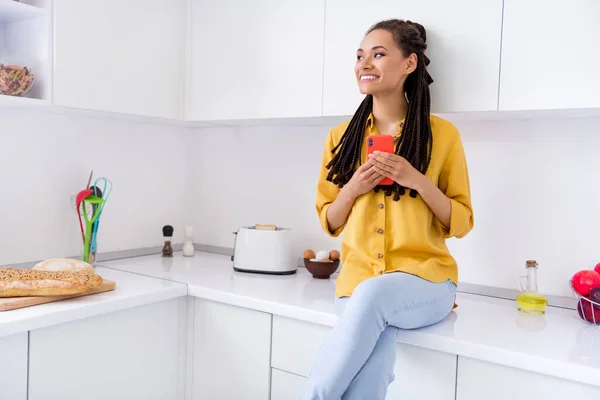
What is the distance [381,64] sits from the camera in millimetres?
1483

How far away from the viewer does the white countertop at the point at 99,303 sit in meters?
1.34

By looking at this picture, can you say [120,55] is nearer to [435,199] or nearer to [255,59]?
[255,59]

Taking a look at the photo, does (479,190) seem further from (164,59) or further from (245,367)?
(164,59)

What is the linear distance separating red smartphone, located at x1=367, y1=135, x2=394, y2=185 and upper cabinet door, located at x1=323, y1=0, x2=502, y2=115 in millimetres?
199

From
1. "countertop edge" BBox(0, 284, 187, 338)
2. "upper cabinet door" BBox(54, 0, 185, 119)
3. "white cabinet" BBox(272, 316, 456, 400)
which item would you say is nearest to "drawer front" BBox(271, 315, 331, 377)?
"white cabinet" BBox(272, 316, 456, 400)

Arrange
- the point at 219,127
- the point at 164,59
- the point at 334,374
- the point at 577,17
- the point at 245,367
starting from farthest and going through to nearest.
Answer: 1. the point at 219,127
2. the point at 164,59
3. the point at 245,367
4. the point at 577,17
5. the point at 334,374

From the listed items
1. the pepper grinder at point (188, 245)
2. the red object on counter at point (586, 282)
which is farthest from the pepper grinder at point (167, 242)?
the red object on counter at point (586, 282)

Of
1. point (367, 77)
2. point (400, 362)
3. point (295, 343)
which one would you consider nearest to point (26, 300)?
point (295, 343)

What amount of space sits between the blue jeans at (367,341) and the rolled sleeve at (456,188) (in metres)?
0.22

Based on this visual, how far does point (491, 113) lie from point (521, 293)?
1.69 feet

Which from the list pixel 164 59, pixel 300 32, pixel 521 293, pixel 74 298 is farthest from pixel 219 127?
pixel 521 293

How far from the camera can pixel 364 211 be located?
1.50 meters

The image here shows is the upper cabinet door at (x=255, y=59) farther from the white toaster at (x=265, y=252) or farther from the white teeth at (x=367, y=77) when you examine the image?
the white toaster at (x=265, y=252)

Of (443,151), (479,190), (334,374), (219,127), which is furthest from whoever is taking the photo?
(219,127)
